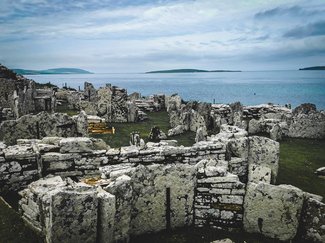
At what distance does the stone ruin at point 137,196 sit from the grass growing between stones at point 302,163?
2.28m

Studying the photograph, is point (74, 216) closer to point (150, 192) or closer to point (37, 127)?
point (150, 192)

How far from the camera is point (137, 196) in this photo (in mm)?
7445

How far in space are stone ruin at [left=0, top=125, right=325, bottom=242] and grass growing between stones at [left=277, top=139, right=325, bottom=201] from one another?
228 cm

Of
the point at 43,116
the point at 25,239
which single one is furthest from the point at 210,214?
the point at 43,116

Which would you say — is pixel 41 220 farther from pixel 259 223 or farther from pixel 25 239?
pixel 259 223

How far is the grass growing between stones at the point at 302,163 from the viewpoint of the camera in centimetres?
1176

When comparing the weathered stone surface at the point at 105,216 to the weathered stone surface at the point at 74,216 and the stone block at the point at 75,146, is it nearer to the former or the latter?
the weathered stone surface at the point at 74,216

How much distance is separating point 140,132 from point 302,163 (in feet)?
33.6

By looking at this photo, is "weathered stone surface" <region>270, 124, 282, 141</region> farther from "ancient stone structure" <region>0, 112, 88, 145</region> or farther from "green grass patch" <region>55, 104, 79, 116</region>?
"green grass patch" <region>55, 104, 79, 116</region>

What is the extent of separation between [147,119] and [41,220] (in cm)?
1954

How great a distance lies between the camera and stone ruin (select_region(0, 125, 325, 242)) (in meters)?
6.08

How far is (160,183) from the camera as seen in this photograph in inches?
299

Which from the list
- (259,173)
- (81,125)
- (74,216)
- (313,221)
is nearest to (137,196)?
(74,216)

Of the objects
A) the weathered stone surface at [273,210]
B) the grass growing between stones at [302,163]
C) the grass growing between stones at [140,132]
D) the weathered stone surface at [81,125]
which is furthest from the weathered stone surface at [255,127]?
the weathered stone surface at [273,210]
